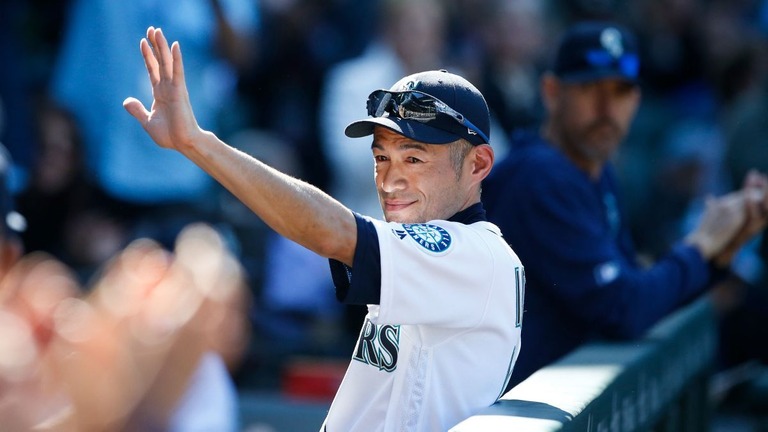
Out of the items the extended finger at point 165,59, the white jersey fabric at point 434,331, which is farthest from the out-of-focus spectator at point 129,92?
the extended finger at point 165,59

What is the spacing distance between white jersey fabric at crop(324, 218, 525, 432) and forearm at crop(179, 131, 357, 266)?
105mm

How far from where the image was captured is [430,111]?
9.45 ft

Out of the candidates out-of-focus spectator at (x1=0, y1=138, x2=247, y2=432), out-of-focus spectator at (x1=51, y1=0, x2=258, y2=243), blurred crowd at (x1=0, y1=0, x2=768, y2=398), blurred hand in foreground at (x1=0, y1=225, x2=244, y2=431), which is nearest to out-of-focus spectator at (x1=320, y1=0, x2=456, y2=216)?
blurred crowd at (x1=0, y1=0, x2=768, y2=398)

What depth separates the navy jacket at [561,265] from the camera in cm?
387

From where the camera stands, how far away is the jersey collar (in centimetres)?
296

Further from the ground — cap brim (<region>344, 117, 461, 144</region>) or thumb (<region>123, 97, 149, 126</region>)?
cap brim (<region>344, 117, 461, 144</region>)

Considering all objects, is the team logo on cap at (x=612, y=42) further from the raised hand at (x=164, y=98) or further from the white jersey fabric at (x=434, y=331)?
the raised hand at (x=164, y=98)

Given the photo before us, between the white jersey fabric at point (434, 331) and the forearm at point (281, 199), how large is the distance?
0.11 meters

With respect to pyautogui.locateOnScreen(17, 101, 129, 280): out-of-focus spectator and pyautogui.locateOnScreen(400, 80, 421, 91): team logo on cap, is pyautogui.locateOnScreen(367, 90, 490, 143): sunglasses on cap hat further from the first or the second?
pyautogui.locateOnScreen(17, 101, 129, 280): out-of-focus spectator

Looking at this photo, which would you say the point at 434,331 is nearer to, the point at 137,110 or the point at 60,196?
the point at 137,110

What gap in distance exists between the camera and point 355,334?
6.59m

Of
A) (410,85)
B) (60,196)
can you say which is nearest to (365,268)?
(410,85)

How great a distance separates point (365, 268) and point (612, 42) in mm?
2141

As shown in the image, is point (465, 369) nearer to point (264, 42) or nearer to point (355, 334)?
point (355, 334)
